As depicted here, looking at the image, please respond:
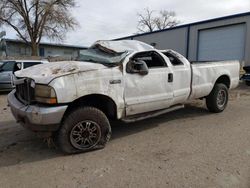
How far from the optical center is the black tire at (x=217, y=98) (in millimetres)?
6340

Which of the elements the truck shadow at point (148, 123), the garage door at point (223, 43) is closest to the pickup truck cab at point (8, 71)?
the truck shadow at point (148, 123)

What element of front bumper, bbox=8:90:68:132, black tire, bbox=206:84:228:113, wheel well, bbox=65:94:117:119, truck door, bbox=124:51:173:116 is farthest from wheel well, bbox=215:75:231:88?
front bumper, bbox=8:90:68:132

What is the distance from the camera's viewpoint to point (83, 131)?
390 centimetres

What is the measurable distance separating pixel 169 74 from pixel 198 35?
50.8ft

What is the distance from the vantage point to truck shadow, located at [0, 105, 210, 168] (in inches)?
150

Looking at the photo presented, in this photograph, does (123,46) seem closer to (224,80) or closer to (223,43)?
(224,80)

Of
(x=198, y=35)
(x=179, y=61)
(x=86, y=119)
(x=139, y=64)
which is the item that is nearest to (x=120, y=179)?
(x=86, y=119)

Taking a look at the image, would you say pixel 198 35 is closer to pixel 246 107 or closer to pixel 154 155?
pixel 246 107

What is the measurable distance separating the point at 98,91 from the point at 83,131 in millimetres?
689

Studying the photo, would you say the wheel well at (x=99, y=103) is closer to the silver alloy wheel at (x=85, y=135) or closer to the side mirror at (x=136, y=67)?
the silver alloy wheel at (x=85, y=135)

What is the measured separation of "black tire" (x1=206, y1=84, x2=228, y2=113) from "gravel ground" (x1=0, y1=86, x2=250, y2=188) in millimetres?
985

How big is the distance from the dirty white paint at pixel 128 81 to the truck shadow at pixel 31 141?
0.65 meters

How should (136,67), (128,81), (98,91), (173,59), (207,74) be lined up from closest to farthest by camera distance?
(98,91), (128,81), (136,67), (173,59), (207,74)

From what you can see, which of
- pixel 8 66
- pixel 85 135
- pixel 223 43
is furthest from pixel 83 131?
pixel 223 43
